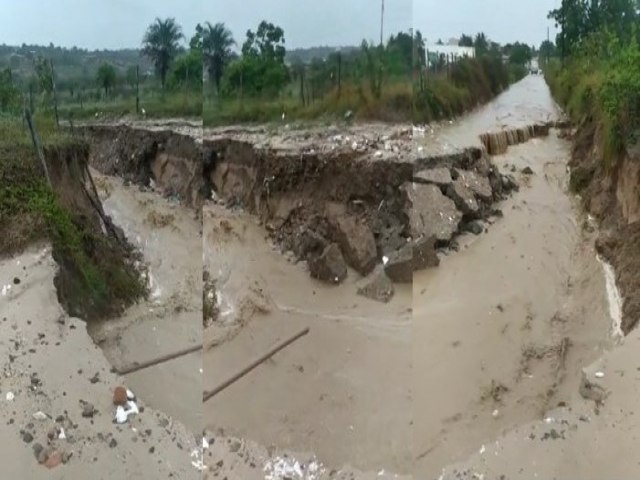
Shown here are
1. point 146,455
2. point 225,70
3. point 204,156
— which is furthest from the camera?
point 146,455

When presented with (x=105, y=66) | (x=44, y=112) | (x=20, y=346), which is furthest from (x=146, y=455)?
(x=44, y=112)

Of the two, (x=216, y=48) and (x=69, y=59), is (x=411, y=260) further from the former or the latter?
(x=69, y=59)

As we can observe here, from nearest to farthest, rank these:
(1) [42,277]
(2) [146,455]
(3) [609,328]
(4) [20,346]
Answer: (2) [146,455] < (4) [20,346] < (3) [609,328] < (1) [42,277]

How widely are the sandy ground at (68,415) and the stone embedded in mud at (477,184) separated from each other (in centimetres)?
127

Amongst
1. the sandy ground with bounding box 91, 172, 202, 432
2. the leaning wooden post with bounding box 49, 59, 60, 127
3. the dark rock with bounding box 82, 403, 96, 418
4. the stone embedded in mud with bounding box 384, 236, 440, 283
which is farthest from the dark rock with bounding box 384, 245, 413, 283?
the leaning wooden post with bounding box 49, 59, 60, 127

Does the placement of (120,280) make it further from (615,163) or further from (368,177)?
(615,163)

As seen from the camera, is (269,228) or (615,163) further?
(615,163)

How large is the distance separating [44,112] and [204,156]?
3.80ft

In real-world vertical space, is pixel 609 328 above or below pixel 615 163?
below

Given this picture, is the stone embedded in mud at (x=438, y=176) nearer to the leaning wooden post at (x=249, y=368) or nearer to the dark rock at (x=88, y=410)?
the leaning wooden post at (x=249, y=368)

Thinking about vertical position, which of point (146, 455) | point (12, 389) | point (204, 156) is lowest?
point (146, 455)

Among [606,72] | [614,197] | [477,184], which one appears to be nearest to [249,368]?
[477,184]

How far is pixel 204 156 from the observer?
1588 mm

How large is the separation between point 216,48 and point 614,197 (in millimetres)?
1870
